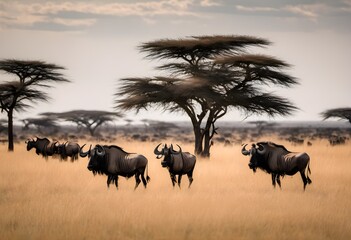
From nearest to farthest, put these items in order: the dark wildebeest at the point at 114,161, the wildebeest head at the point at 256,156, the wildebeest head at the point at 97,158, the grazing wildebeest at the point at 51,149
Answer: the wildebeest head at the point at 97,158
the dark wildebeest at the point at 114,161
the wildebeest head at the point at 256,156
the grazing wildebeest at the point at 51,149

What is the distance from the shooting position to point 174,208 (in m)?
10.6

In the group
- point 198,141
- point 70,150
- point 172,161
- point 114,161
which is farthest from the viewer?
point 198,141

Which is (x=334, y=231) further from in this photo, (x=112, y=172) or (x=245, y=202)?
(x=112, y=172)

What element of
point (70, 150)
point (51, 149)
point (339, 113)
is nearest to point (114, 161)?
point (70, 150)

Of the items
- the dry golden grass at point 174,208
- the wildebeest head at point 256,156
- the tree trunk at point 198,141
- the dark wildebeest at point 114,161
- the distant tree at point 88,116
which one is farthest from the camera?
the distant tree at point 88,116

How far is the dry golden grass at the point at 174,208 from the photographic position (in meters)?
8.87

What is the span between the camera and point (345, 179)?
16.3 meters

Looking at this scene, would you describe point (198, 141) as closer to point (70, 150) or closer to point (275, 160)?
point (70, 150)

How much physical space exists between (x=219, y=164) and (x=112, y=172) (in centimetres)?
820

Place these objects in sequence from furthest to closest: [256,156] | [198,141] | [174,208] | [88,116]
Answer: [88,116] < [198,141] < [256,156] < [174,208]

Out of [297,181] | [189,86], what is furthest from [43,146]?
[297,181]

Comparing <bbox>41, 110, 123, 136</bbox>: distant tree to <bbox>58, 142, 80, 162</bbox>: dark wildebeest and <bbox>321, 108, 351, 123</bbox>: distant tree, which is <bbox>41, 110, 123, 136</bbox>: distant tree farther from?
<bbox>58, 142, 80, 162</bbox>: dark wildebeest

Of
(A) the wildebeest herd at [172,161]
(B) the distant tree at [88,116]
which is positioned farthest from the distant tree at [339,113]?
(A) the wildebeest herd at [172,161]

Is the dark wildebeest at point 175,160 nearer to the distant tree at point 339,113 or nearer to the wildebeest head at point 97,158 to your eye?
the wildebeest head at point 97,158
